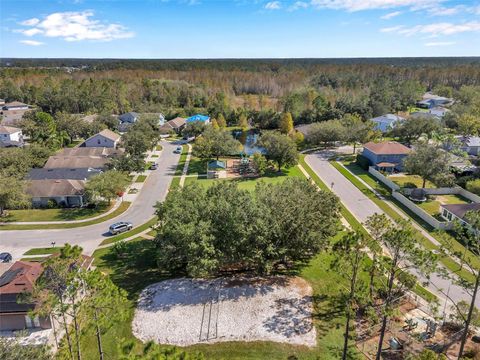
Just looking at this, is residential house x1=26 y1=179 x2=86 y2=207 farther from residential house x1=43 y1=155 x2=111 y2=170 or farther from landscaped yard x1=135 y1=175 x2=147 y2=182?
landscaped yard x1=135 y1=175 x2=147 y2=182

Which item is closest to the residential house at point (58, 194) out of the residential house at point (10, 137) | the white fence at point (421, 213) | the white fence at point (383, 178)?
the residential house at point (10, 137)

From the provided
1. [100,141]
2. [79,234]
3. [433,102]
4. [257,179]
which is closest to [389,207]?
[257,179]

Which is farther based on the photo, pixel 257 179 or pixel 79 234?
pixel 257 179

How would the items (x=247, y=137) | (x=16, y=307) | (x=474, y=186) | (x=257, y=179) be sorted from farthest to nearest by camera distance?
1. (x=247, y=137)
2. (x=257, y=179)
3. (x=474, y=186)
4. (x=16, y=307)

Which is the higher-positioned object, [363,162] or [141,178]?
[363,162]

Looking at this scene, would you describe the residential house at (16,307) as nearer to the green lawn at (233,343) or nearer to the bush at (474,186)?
the green lawn at (233,343)

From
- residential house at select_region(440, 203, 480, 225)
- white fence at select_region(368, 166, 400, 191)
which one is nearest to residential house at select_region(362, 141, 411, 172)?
white fence at select_region(368, 166, 400, 191)

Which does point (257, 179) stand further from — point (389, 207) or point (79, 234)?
point (79, 234)
